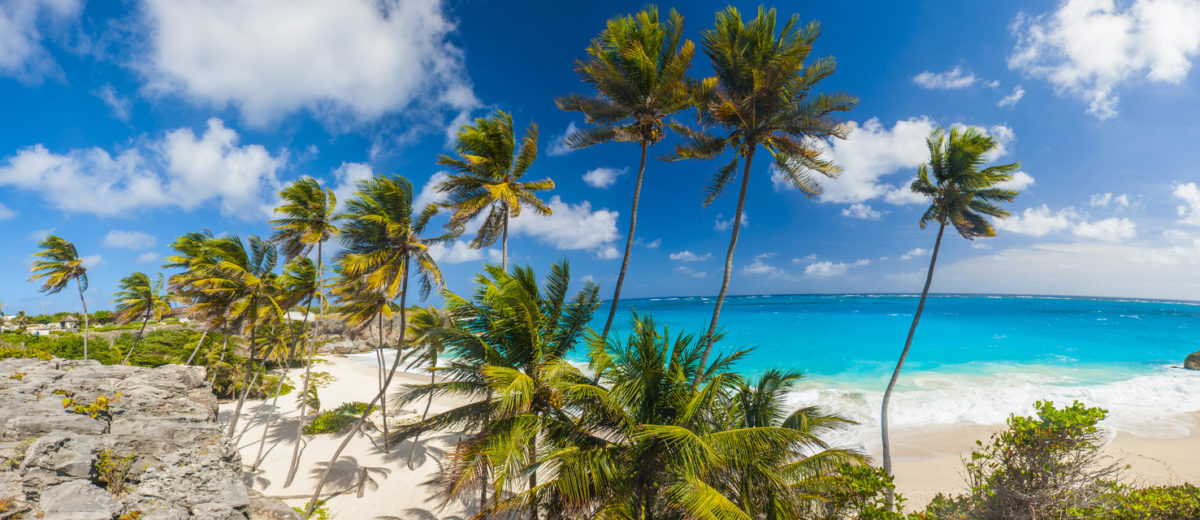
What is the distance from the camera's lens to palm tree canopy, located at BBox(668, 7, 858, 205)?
8703 mm

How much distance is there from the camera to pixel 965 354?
1375 inches

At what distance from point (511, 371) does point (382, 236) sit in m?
6.75

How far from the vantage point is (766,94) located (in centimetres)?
902

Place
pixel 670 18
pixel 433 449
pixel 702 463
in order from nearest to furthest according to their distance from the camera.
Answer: pixel 702 463
pixel 670 18
pixel 433 449

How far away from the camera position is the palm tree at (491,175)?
9.73m

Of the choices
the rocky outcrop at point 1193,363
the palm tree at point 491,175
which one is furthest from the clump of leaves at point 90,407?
the rocky outcrop at point 1193,363

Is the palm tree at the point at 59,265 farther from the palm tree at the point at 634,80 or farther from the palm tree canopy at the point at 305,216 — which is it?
the palm tree at the point at 634,80

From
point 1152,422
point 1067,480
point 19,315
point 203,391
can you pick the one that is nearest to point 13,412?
point 203,391

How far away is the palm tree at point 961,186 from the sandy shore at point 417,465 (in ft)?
12.8

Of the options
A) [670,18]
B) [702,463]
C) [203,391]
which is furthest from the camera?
[203,391]

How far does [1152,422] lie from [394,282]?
30.7 meters

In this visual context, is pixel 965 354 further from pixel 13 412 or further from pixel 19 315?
pixel 19 315

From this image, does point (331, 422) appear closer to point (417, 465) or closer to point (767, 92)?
point (417, 465)

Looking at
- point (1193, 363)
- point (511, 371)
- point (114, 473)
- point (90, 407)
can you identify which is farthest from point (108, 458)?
point (1193, 363)
